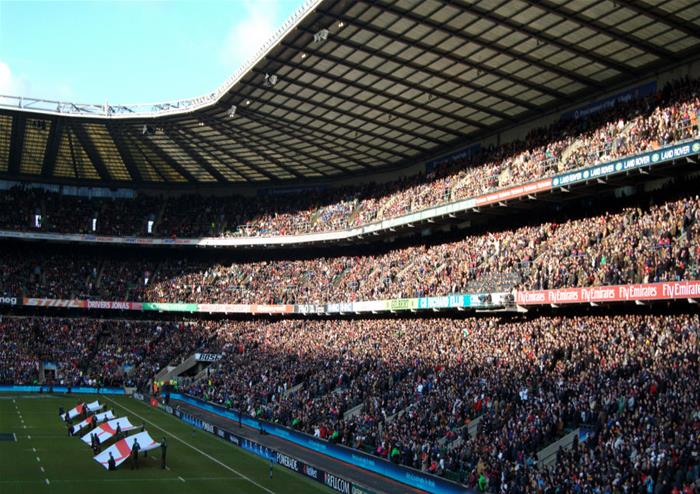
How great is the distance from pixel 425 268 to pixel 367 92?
12.9 meters

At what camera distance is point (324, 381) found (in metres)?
48.5

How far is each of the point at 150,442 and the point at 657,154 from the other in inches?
1048

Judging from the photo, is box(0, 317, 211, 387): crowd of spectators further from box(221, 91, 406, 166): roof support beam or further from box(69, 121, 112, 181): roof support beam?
box(221, 91, 406, 166): roof support beam

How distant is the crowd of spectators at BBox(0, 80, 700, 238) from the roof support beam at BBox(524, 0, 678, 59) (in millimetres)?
1920

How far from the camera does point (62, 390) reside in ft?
214

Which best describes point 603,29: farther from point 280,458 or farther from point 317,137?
point 317,137

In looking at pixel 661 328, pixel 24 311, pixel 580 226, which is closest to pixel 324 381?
pixel 580 226

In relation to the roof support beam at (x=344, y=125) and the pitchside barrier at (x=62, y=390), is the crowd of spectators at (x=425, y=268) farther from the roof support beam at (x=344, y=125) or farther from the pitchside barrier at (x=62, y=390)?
the pitchside barrier at (x=62, y=390)

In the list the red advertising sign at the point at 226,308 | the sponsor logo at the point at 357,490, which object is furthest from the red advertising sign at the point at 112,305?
the sponsor logo at the point at 357,490

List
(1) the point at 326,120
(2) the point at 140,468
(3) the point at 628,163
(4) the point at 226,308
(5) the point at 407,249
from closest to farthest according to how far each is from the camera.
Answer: (2) the point at 140,468
(3) the point at 628,163
(1) the point at 326,120
(5) the point at 407,249
(4) the point at 226,308

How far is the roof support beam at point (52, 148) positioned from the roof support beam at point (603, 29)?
4173 cm

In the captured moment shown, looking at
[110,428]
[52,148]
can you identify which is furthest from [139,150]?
[110,428]

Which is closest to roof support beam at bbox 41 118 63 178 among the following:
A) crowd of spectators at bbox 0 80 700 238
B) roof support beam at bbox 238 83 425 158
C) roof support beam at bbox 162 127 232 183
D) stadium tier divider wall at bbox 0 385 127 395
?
crowd of spectators at bbox 0 80 700 238

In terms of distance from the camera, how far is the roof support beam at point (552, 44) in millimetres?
36531
